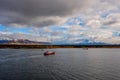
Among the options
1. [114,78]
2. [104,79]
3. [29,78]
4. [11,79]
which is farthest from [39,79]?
[114,78]

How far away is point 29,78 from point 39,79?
97.5 inches

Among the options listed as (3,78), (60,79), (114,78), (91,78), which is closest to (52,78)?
(60,79)

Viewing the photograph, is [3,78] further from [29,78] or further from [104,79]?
[104,79]

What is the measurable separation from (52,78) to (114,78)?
1309 centimetres

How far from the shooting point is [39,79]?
104 feet

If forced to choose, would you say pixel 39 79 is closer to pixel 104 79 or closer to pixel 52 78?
pixel 52 78

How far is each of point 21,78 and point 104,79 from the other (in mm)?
17259

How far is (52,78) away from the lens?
1287 inches

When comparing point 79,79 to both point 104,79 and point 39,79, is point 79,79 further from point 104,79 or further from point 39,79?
point 39,79

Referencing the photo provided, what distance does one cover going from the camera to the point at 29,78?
32.8 metres

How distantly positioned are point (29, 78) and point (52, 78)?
4877mm

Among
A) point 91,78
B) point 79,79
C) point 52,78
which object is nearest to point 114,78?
point 91,78

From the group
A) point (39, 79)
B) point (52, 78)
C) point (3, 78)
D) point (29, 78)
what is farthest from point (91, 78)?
point (3, 78)

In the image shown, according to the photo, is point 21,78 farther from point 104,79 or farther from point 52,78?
point 104,79
